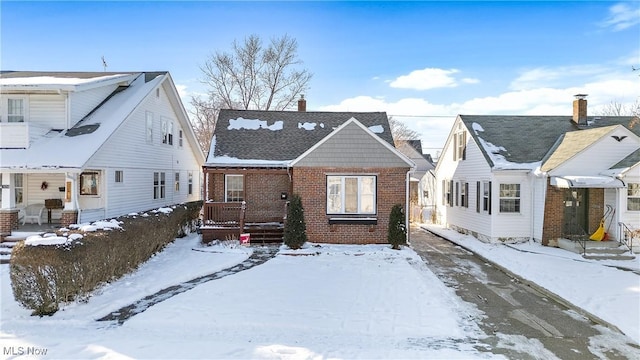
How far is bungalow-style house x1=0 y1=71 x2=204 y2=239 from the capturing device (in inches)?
507

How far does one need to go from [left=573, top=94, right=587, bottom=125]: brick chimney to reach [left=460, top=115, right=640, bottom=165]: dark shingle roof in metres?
0.25

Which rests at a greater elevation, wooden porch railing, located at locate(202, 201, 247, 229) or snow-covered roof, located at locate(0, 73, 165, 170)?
snow-covered roof, located at locate(0, 73, 165, 170)

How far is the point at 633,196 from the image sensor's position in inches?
564

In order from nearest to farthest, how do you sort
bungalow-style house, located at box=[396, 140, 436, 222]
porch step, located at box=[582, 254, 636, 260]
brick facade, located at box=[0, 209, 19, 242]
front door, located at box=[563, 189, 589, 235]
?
1. brick facade, located at box=[0, 209, 19, 242]
2. porch step, located at box=[582, 254, 636, 260]
3. front door, located at box=[563, 189, 589, 235]
4. bungalow-style house, located at box=[396, 140, 436, 222]

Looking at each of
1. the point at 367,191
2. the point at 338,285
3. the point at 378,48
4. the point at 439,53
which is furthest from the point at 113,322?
the point at 439,53

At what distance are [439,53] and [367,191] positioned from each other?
10149mm

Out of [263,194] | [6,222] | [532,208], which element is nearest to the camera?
[6,222]

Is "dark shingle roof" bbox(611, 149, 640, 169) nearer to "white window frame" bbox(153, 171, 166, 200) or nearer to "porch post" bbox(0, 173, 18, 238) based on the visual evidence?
"white window frame" bbox(153, 171, 166, 200)

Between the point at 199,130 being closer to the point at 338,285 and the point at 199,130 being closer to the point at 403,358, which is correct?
the point at 338,285

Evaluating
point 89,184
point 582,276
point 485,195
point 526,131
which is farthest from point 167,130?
point 582,276

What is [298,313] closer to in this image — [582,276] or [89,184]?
[582,276]

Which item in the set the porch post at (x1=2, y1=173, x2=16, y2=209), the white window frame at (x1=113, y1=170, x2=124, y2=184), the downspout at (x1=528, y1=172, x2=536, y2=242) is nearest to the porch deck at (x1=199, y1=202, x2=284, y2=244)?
the white window frame at (x1=113, y1=170, x2=124, y2=184)

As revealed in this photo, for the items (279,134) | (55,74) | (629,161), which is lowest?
(629,161)

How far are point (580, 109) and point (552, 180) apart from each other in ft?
19.1
